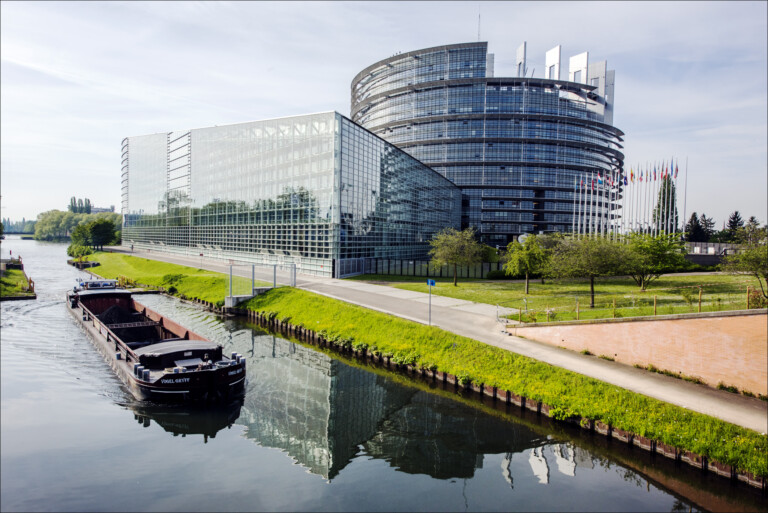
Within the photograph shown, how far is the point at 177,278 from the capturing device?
50.8m

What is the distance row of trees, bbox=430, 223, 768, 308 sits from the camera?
17.2 metres

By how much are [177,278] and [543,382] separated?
152ft

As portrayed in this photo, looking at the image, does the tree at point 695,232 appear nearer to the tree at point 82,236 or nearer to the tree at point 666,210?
the tree at point 666,210

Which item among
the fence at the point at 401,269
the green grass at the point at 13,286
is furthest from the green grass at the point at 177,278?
the green grass at the point at 13,286

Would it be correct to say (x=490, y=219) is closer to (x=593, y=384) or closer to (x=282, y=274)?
(x=282, y=274)

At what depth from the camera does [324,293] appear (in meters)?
35.7

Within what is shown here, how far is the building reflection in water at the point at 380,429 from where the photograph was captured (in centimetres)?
1386

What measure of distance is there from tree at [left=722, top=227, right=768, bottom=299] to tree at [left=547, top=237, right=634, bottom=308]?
959cm

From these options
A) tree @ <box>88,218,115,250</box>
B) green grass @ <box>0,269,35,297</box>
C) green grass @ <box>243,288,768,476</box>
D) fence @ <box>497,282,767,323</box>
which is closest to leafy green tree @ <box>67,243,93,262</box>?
tree @ <box>88,218,115,250</box>

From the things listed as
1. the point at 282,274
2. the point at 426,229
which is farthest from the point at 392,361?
the point at 426,229

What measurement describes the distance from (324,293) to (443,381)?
17.5 m

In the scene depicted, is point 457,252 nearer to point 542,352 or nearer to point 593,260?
point 593,260

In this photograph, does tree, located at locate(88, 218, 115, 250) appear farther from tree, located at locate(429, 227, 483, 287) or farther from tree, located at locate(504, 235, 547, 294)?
tree, located at locate(504, 235, 547, 294)

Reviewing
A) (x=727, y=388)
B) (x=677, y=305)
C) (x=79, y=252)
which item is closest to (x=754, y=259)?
(x=677, y=305)
